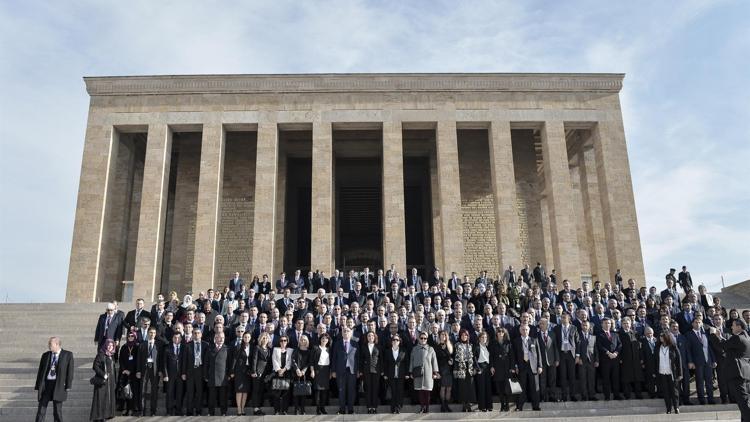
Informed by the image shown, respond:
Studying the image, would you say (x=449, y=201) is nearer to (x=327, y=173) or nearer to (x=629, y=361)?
(x=327, y=173)

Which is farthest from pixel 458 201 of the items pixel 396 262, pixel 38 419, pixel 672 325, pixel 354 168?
pixel 38 419

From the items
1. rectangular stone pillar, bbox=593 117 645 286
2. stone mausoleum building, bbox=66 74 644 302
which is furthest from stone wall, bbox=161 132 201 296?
rectangular stone pillar, bbox=593 117 645 286

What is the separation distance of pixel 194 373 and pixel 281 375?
144cm

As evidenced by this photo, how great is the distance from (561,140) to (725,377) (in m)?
15.3

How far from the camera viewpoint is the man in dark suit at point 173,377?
9.80 metres

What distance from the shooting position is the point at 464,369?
9.83 meters

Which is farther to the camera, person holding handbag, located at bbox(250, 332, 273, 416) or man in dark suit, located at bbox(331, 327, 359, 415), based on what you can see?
man in dark suit, located at bbox(331, 327, 359, 415)

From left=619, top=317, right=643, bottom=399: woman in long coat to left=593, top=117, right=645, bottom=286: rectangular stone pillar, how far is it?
11.8 m

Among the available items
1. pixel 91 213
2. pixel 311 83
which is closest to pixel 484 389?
pixel 311 83

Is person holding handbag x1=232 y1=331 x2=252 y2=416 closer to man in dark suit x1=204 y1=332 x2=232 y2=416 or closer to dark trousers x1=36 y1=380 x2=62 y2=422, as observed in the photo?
man in dark suit x1=204 y1=332 x2=232 y2=416

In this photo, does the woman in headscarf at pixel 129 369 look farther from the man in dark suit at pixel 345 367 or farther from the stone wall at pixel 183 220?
the stone wall at pixel 183 220

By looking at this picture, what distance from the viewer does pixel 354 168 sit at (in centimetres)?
2823

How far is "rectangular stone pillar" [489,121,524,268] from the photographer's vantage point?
2150 cm

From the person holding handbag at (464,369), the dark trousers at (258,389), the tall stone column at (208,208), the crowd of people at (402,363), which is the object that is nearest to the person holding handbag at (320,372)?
the crowd of people at (402,363)
